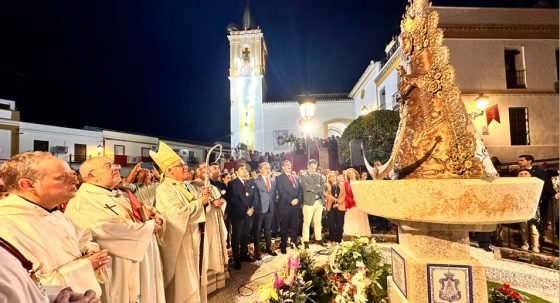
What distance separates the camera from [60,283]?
1.76 m

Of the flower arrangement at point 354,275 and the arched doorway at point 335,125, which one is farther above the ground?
the arched doorway at point 335,125

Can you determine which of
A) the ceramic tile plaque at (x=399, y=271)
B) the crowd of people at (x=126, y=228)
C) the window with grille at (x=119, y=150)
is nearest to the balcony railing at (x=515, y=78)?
the crowd of people at (x=126, y=228)

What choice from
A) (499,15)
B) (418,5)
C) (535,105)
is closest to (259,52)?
(499,15)

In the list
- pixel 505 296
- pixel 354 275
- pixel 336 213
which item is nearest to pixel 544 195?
pixel 336 213

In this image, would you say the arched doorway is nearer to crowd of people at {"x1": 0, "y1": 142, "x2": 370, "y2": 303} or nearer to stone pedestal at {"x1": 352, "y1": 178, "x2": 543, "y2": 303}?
→ crowd of people at {"x1": 0, "y1": 142, "x2": 370, "y2": 303}

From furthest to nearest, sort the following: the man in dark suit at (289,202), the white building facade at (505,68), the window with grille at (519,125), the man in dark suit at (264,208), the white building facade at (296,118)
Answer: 1. the white building facade at (296,118)
2. the window with grille at (519,125)
3. the white building facade at (505,68)
4. the man in dark suit at (289,202)
5. the man in dark suit at (264,208)

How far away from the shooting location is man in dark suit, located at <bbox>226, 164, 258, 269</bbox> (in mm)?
6008

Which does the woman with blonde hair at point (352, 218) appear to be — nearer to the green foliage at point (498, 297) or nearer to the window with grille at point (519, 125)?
the green foliage at point (498, 297)

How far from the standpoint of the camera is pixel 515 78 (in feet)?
49.2

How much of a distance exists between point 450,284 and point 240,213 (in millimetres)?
4509

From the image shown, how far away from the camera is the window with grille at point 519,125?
14.5 meters

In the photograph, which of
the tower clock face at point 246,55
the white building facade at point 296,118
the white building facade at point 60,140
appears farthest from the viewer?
the tower clock face at point 246,55

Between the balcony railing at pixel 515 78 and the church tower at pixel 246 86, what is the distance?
901 inches

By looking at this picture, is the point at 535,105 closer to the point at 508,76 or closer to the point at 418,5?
the point at 508,76
